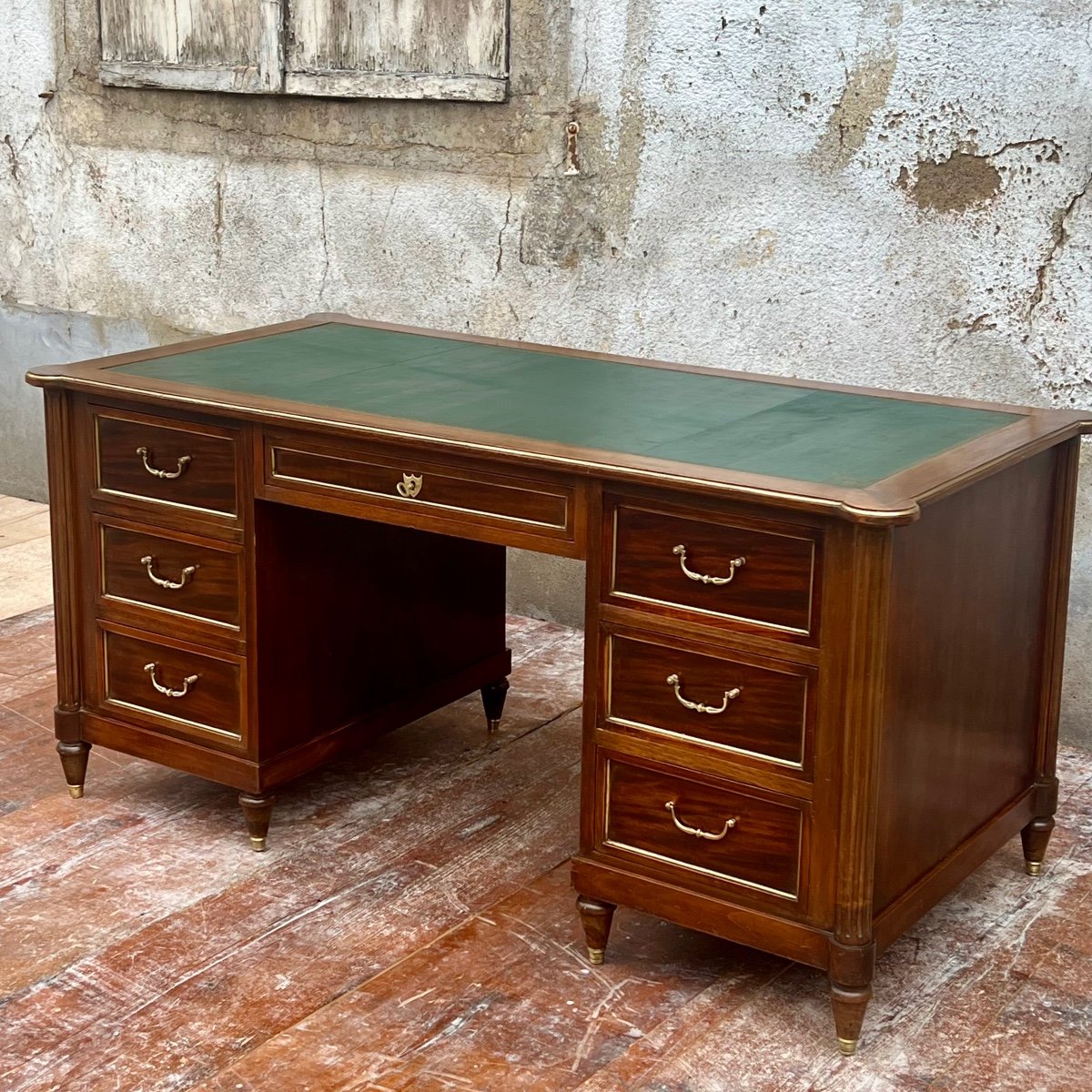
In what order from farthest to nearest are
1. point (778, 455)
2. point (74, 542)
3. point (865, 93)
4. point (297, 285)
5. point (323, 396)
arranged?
point (297, 285)
point (865, 93)
point (74, 542)
point (323, 396)
point (778, 455)

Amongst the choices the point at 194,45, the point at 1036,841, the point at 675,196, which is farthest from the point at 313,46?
the point at 1036,841

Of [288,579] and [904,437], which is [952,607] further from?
[288,579]

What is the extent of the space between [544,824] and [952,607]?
1.04 metres

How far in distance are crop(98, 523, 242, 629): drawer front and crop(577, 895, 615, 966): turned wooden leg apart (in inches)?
32.9

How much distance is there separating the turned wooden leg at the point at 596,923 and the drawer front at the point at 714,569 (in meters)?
0.52

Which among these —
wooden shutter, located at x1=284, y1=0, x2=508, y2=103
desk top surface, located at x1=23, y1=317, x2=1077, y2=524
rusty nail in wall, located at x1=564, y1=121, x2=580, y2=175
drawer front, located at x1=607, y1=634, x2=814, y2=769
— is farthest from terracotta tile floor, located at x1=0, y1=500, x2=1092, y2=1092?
wooden shutter, located at x1=284, y1=0, x2=508, y2=103

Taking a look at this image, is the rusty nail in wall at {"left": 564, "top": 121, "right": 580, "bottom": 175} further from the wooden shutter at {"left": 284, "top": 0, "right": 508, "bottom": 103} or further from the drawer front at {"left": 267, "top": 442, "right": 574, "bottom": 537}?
the drawer front at {"left": 267, "top": 442, "right": 574, "bottom": 537}

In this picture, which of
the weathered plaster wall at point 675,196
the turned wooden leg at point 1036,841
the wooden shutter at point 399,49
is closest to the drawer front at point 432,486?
the turned wooden leg at point 1036,841

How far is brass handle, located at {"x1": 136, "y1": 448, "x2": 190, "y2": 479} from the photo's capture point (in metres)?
2.96

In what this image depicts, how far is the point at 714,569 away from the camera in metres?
2.42

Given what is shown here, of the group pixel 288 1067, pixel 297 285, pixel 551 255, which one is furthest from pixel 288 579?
pixel 297 285

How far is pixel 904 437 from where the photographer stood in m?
2.64

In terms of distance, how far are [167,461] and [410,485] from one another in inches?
21.7

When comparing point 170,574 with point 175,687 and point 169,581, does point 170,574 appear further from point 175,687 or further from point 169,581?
point 175,687
